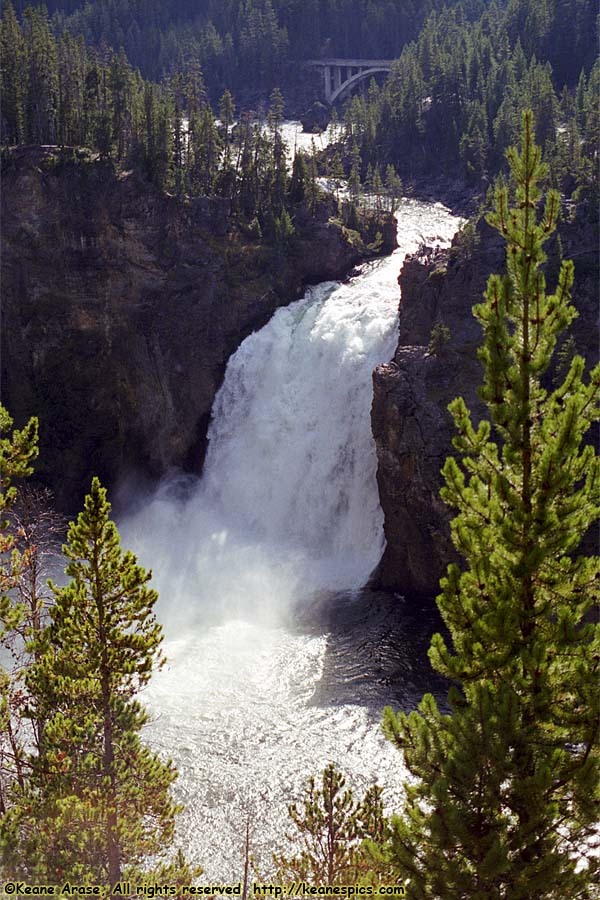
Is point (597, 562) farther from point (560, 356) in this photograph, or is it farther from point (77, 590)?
point (560, 356)

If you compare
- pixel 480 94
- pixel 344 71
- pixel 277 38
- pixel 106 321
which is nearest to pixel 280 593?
pixel 106 321

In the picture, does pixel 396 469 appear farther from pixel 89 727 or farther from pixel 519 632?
pixel 519 632

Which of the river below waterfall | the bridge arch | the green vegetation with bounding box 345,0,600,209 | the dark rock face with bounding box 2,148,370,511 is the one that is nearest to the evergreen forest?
the dark rock face with bounding box 2,148,370,511

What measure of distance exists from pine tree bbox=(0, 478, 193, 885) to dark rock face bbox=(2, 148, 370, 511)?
121 feet

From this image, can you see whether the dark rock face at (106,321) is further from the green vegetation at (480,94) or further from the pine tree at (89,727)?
the pine tree at (89,727)

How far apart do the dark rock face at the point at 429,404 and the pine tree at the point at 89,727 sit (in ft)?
73.8

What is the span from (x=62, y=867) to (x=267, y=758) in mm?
11611

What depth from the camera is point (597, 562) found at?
12.9 metres

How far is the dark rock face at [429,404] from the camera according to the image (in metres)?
40.4

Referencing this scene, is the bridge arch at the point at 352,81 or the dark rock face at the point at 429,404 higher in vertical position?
the bridge arch at the point at 352,81

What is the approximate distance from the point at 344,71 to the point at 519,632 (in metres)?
135

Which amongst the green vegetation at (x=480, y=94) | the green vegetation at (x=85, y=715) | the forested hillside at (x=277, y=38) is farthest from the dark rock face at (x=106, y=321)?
the forested hillside at (x=277, y=38)

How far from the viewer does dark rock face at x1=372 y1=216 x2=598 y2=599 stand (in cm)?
4044

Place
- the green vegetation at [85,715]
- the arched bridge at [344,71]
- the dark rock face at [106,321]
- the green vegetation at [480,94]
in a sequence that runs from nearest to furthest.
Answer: the green vegetation at [85,715], the dark rock face at [106,321], the green vegetation at [480,94], the arched bridge at [344,71]
